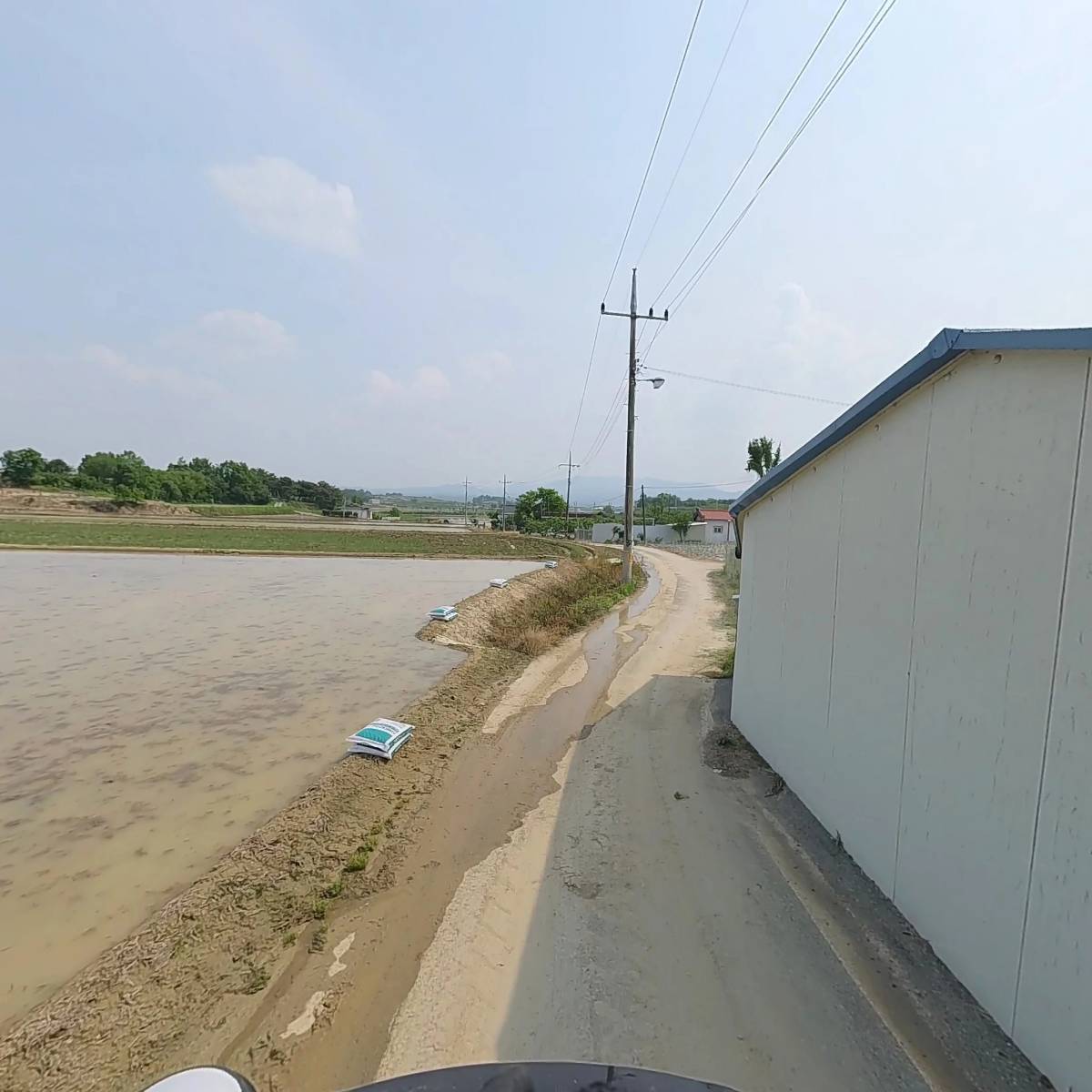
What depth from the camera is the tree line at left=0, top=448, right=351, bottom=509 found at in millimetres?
66875

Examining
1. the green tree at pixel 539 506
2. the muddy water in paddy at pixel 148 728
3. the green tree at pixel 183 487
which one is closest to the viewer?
the muddy water in paddy at pixel 148 728

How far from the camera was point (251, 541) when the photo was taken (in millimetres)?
33250

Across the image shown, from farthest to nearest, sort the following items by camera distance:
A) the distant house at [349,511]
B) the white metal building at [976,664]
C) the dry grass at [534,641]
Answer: the distant house at [349,511] → the dry grass at [534,641] → the white metal building at [976,664]

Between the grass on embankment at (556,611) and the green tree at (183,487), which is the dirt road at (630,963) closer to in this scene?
the grass on embankment at (556,611)

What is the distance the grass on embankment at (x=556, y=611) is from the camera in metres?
11.4

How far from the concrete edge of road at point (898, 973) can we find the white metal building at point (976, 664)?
0.29ft

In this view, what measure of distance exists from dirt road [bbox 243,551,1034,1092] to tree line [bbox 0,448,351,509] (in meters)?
70.5

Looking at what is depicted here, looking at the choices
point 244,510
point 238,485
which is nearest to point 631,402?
point 244,510

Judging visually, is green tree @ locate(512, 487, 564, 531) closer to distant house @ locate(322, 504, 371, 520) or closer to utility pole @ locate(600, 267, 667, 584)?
distant house @ locate(322, 504, 371, 520)

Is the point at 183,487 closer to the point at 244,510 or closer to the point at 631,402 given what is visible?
the point at 244,510

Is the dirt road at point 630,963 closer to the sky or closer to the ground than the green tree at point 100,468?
closer to the ground

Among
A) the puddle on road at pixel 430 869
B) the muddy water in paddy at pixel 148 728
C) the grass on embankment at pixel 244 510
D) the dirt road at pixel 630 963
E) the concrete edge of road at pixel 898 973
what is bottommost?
the muddy water in paddy at pixel 148 728

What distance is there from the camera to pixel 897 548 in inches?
132

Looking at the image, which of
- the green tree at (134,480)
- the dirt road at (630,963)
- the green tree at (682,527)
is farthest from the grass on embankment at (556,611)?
the green tree at (134,480)
